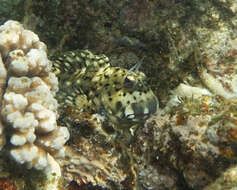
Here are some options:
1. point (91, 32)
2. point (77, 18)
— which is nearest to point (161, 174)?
point (91, 32)

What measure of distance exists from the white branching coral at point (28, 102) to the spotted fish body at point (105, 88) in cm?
122

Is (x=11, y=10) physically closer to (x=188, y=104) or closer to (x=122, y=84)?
(x=122, y=84)

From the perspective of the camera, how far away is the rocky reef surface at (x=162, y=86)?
10.1 ft

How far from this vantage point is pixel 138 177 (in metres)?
3.61

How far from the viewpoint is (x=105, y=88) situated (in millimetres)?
3949

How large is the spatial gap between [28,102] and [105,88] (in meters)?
1.71

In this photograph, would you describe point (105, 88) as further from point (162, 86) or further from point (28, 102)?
point (28, 102)

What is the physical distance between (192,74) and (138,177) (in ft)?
9.50

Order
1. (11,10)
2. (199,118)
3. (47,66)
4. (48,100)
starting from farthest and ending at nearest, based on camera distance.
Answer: (11,10)
(199,118)
(47,66)
(48,100)

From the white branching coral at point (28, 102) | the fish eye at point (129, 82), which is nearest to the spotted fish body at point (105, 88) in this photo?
the fish eye at point (129, 82)

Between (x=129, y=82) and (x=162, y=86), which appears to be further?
(x=162, y=86)

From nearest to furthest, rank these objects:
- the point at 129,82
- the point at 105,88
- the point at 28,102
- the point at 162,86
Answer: the point at 28,102 → the point at 129,82 → the point at 105,88 → the point at 162,86

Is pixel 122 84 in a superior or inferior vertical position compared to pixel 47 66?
inferior

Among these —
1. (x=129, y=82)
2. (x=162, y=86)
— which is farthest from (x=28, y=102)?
(x=162, y=86)
